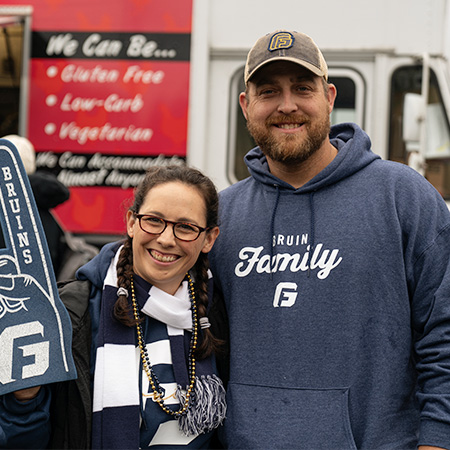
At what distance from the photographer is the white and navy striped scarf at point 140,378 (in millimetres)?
1917

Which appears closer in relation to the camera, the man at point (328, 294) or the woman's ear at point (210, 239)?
the man at point (328, 294)

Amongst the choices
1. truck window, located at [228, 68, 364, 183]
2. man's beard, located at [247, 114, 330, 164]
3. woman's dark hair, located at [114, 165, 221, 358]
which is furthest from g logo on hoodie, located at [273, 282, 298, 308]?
truck window, located at [228, 68, 364, 183]

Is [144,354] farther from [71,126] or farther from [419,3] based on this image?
[419,3]

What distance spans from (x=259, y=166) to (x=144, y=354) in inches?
31.2

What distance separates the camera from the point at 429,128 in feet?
14.6

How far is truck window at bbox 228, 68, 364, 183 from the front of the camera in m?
4.52

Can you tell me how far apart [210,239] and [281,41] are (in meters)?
0.70

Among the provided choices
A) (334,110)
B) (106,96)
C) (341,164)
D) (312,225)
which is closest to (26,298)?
(312,225)

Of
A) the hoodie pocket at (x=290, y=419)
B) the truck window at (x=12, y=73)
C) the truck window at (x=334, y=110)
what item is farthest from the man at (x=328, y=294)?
the truck window at (x=12, y=73)

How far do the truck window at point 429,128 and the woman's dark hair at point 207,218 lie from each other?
8.51ft

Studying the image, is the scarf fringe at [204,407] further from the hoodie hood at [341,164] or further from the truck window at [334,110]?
the truck window at [334,110]

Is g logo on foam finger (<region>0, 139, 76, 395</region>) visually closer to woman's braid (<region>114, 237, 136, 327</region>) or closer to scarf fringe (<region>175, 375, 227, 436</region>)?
woman's braid (<region>114, 237, 136, 327</region>)

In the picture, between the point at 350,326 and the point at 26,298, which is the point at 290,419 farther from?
the point at 26,298

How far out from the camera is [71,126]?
4617 millimetres
